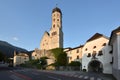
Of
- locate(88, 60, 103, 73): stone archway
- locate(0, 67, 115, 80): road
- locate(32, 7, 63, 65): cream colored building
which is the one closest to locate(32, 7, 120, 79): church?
locate(88, 60, 103, 73): stone archway

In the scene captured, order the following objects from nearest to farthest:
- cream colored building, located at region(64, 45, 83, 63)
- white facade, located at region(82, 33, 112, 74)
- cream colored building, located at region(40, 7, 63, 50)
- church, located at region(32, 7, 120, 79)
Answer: church, located at region(32, 7, 120, 79), white facade, located at region(82, 33, 112, 74), cream colored building, located at region(64, 45, 83, 63), cream colored building, located at region(40, 7, 63, 50)

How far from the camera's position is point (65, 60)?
277 feet

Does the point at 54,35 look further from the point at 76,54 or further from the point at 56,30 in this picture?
the point at 76,54

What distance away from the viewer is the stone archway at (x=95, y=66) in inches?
2283

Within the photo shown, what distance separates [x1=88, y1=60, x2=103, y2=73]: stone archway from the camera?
190 ft

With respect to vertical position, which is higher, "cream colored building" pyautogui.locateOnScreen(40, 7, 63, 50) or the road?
"cream colored building" pyautogui.locateOnScreen(40, 7, 63, 50)

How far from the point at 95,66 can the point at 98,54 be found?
12.5 ft

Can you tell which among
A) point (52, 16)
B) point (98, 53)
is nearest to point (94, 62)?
point (98, 53)

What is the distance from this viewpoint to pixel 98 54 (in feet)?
192

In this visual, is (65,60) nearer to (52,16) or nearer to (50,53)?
(50,53)

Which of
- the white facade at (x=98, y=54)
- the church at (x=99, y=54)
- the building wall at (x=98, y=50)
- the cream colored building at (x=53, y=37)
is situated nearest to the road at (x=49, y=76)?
the church at (x=99, y=54)

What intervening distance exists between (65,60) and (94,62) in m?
25.6

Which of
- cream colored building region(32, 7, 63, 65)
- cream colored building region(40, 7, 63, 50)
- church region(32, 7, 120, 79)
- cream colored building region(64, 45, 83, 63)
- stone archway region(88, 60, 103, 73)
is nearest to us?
church region(32, 7, 120, 79)

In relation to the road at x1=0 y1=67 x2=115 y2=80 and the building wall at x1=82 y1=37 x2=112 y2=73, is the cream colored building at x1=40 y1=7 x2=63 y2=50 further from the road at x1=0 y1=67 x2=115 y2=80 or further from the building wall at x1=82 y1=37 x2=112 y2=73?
the road at x1=0 y1=67 x2=115 y2=80
